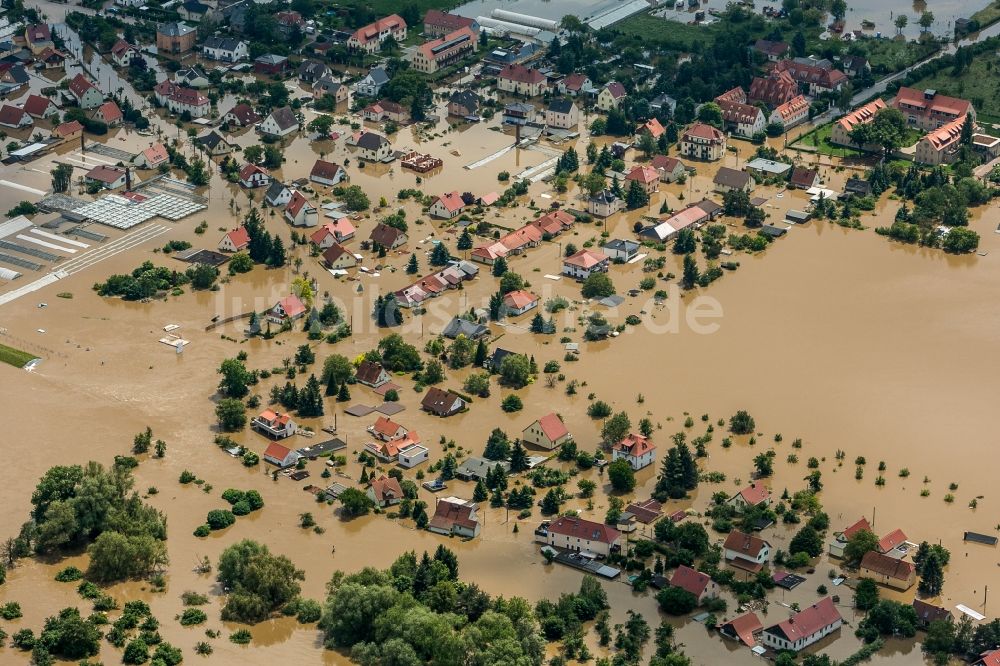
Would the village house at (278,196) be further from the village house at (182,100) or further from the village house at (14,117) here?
the village house at (14,117)

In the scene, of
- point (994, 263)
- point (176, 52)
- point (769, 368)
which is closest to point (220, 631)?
point (769, 368)

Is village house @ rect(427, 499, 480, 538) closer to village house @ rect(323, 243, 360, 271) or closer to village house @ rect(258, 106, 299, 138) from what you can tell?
village house @ rect(323, 243, 360, 271)

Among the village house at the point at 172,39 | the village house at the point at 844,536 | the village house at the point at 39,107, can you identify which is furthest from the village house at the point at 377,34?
the village house at the point at 844,536

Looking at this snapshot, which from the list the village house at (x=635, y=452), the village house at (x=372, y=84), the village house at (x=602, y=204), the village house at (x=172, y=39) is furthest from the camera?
the village house at (x=172, y=39)

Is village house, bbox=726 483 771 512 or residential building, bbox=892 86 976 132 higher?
village house, bbox=726 483 771 512

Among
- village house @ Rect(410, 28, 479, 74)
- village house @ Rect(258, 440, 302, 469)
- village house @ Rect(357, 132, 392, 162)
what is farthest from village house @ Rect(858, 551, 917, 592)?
village house @ Rect(410, 28, 479, 74)
